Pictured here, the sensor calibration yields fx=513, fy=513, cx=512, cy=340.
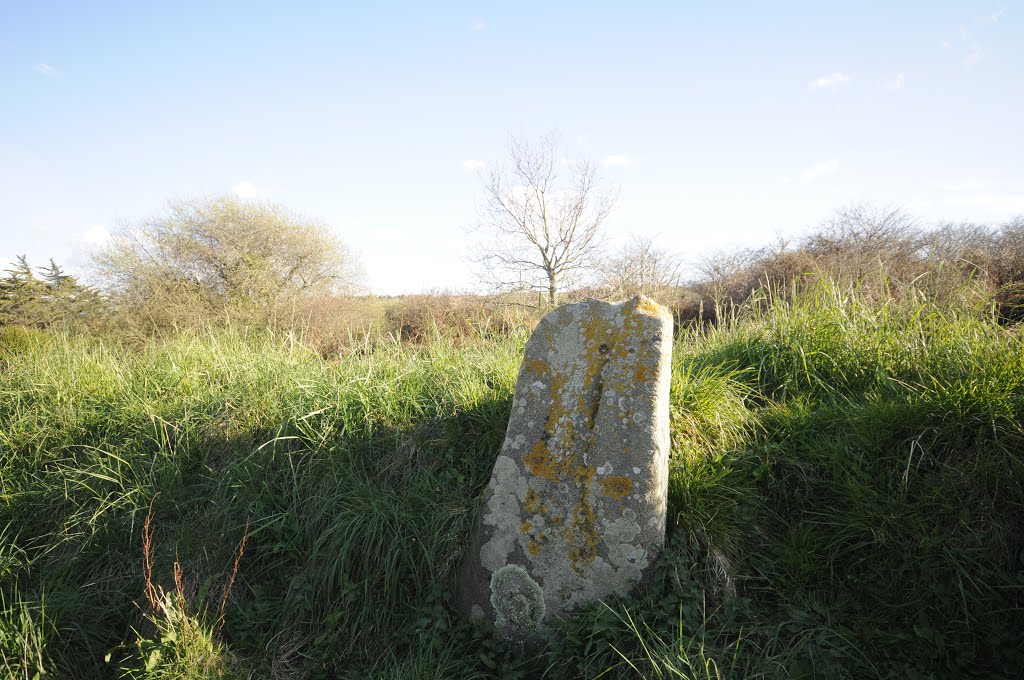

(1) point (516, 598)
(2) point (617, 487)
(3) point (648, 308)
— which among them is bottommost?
(1) point (516, 598)

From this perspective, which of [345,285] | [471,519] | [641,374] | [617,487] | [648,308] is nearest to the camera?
[617,487]

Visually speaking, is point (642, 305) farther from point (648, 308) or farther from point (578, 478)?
point (578, 478)

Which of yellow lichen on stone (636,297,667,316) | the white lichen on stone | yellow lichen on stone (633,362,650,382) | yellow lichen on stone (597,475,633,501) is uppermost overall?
yellow lichen on stone (636,297,667,316)

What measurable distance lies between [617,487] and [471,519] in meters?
0.95

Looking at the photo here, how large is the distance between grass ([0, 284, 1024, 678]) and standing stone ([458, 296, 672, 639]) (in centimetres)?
18

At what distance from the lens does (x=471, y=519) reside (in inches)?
121

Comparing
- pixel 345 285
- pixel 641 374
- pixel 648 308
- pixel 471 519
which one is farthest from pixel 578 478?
pixel 345 285

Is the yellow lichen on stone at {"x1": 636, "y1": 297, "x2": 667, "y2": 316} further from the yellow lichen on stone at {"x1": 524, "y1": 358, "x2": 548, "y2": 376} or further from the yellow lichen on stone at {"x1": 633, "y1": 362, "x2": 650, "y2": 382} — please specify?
the yellow lichen on stone at {"x1": 524, "y1": 358, "x2": 548, "y2": 376}

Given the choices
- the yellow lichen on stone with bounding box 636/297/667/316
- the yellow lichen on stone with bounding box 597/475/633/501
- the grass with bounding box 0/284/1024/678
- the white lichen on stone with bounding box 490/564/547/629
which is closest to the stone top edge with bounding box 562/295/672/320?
the yellow lichen on stone with bounding box 636/297/667/316

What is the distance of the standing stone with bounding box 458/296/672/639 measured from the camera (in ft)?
8.66

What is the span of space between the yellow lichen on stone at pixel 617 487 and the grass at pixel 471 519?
17.5 inches

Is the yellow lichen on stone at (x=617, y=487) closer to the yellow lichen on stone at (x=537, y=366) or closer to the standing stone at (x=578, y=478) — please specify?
Answer: the standing stone at (x=578, y=478)

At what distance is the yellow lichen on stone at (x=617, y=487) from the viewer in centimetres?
264

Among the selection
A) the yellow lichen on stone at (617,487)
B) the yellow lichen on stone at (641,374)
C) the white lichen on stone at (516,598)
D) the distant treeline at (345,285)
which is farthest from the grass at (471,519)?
the distant treeline at (345,285)
